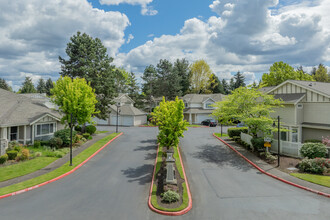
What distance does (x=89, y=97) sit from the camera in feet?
83.2

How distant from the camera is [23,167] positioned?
16.8m

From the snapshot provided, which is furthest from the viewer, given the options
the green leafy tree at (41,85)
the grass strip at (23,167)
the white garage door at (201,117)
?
the green leafy tree at (41,85)

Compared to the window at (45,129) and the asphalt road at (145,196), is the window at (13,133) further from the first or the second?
the asphalt road at (145,196)

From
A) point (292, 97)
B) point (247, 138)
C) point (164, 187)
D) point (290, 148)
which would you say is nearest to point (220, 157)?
point (247, 138)

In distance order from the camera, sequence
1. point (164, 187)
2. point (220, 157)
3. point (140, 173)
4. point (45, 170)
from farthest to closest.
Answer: point (220, 157) < point (45, 170) < point (140, 173) < point (164, 187)

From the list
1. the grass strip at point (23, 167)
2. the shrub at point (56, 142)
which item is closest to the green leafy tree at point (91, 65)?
the shrub at point (56, 142)

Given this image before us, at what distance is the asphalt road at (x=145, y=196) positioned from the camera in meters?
10.4

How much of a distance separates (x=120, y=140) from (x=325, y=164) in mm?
22910

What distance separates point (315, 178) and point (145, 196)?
12.7 m

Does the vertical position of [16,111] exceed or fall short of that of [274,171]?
it exceeds it

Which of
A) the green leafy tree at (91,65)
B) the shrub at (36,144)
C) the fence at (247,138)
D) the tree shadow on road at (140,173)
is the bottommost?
the tree shadow on road at (140,173)

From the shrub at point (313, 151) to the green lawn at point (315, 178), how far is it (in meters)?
3.41

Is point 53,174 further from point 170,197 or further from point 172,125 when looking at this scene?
point 172,125

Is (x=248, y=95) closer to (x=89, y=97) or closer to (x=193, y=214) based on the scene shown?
(x=193, y=214)
